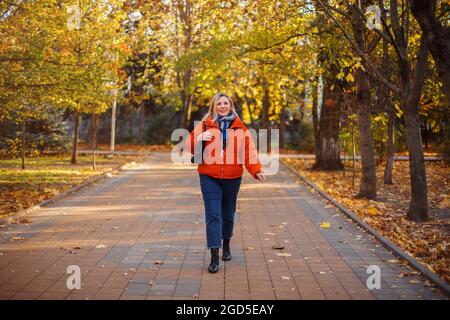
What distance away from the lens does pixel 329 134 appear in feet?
70.7

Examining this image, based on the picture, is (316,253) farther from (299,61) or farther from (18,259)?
A: (299,61)

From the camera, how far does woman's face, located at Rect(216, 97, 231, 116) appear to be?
6.76 metres

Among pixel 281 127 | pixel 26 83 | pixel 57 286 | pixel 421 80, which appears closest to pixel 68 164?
pixel 26 83

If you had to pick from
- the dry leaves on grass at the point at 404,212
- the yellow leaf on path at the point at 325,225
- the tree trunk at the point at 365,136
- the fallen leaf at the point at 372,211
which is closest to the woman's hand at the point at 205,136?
the dry leaves on grass at the point at 404,212

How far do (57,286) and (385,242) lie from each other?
4.66 m

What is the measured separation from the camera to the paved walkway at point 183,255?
19.1ft

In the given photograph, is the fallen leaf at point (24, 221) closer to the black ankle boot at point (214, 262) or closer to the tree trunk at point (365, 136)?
the black ankle boot at point (214, 262)

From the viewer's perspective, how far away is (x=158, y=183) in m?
17.0

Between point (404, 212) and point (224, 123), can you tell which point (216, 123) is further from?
point (404, 212)

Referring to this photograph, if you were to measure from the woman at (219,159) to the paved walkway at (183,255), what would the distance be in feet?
1.91

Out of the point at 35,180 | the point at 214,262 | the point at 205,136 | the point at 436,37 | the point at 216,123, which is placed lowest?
the point at 214,262

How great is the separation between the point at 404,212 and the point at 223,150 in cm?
649

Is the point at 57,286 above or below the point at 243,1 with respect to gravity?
below

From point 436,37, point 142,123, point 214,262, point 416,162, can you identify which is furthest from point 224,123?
point 142,123
